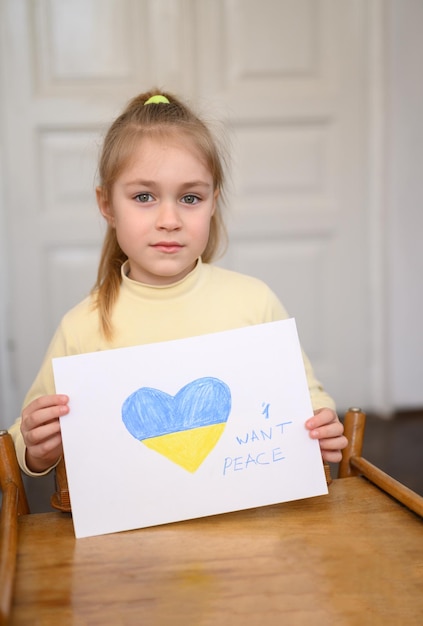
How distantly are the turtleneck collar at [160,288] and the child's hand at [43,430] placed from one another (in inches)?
11.3

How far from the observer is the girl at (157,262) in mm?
913

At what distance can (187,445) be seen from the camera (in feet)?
2.35

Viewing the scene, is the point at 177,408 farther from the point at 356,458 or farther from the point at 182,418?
the point at 356,458

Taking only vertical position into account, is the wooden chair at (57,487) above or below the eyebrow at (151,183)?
below

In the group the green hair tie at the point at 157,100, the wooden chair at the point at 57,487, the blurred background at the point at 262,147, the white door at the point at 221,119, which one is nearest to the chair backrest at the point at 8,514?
the wooden chair at the point at 57,487

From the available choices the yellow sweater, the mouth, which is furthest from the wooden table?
the mouth

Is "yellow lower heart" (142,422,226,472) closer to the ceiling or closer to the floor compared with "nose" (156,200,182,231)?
closer to the floor

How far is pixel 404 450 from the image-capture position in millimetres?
2350

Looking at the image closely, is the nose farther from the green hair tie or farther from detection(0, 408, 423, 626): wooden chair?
detection(0, 408, 423, 626): wooden chair

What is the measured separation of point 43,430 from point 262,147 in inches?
77.0

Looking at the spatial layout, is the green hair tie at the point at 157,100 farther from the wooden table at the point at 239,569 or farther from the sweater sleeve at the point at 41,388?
the wooden table at the point at 239,569

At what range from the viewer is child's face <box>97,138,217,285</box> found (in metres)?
0.91

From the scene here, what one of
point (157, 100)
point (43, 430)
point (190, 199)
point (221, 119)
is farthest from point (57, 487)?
point (221, 119)

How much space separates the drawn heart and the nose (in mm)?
256
